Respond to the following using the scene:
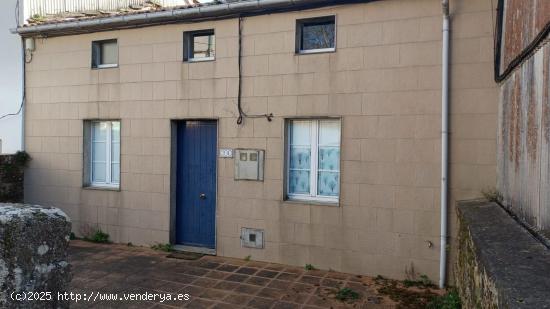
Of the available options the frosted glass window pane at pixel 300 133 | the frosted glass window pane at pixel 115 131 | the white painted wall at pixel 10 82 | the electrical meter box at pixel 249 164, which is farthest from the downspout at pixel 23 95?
the frosted glass window pane at pixel 300 133

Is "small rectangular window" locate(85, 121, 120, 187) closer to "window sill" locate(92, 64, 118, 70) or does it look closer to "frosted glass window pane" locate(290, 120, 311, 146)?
"window sill" locate(92, 64, 118, 70)

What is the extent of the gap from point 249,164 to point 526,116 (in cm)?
436

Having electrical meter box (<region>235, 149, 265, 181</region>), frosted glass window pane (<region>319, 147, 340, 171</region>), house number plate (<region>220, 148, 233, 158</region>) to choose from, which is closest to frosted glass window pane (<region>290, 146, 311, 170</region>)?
frosted glass window pane (<region>319, 147, 340, 171</region>)

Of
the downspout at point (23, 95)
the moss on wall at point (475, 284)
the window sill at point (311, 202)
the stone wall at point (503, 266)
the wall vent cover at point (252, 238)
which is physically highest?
the downspout at point (23, 95)

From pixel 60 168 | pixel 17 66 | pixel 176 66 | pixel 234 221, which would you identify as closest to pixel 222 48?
pixel 176 66

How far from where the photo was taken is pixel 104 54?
8391 mm

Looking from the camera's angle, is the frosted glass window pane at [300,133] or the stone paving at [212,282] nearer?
the stone paving at [212,282]

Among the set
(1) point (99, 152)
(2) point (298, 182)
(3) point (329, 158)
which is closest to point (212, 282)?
(2) point (298, 182)

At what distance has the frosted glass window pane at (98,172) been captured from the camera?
8453 mm

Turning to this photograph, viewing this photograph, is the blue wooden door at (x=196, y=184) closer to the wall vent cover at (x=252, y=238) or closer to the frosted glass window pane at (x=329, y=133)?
the wall vent cover at (x=252, y=238)

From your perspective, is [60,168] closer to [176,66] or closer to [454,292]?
[176,66]

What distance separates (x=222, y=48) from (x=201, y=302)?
4162mm

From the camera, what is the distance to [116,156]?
8.28m

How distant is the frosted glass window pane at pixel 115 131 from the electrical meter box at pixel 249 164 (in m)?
2.72
